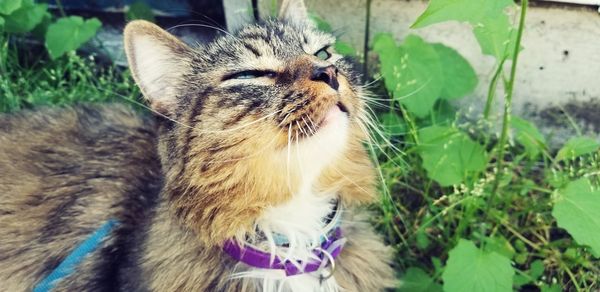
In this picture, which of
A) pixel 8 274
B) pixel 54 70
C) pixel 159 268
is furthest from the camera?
pixel 54 70

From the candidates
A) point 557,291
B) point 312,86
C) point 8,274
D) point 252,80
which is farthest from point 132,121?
point 557,291

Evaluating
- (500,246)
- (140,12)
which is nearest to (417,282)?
(500,246)

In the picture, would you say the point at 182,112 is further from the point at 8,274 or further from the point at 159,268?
the point at 8,274

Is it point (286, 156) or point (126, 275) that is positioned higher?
point (286, 156)

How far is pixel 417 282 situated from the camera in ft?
7.98

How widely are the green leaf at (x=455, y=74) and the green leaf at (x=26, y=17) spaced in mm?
1748

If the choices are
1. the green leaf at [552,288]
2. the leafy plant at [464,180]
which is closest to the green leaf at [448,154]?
the leafy plant at [464,180]

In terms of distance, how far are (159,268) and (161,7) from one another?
1.82 metres

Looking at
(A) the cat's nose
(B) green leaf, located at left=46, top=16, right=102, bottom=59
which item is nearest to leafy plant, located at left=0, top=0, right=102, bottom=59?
(B) green leaf, located at left=46, top=16, right=102, bottom=59

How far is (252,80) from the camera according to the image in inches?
69.7

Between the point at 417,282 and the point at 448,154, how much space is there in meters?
0.47

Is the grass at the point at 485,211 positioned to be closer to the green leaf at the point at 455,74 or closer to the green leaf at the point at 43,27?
the green leaf at the point at 455,74

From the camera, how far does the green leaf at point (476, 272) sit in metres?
2.03

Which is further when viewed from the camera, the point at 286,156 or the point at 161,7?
the point at 161,7
